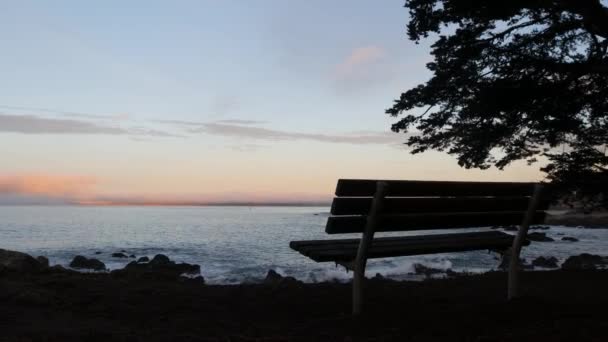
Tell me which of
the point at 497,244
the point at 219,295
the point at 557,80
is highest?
the point at 557,80

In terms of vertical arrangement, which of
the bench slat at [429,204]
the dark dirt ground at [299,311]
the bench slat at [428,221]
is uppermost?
the bench slat at [429,204]

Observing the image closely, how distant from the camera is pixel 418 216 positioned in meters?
5.07

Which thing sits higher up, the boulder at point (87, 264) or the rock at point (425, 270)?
the rock at point (425, 270)

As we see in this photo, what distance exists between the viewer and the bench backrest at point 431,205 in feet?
15.2

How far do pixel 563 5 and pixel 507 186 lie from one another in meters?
5.12

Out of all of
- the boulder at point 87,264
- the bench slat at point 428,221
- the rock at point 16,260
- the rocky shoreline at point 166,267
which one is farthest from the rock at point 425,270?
the boulder at point 87,264

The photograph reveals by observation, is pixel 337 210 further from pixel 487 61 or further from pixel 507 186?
pixel 487 61

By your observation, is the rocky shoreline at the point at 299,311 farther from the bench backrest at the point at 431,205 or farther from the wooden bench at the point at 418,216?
the bench backrest at the point at 431,205

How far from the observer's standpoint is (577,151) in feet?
35.5

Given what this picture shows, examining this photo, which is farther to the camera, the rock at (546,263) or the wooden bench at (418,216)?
the rock at (546,263)

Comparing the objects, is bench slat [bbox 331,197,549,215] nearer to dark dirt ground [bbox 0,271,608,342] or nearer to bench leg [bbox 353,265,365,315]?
bench leg [bbox 353,265,365,315]

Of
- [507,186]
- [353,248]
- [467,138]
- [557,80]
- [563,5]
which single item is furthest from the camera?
[467,138]

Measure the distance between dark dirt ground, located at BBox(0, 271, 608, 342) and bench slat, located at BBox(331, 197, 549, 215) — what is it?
1.06m

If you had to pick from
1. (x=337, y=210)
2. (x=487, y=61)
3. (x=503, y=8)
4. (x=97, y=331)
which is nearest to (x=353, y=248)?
(x=337, y=210)
